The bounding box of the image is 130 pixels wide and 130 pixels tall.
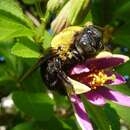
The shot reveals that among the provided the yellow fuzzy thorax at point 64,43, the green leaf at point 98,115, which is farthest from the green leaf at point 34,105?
the yellow fuzzy thorax at point 64,43

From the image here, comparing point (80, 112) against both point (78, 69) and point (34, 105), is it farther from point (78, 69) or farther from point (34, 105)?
point (34, 105)

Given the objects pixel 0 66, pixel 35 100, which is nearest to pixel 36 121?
pixel 35 100

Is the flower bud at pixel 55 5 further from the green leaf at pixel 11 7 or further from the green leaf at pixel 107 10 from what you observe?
the green leaf at pixel 107 10

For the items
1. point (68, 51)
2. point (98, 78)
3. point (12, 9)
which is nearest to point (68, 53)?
point (68, 51)

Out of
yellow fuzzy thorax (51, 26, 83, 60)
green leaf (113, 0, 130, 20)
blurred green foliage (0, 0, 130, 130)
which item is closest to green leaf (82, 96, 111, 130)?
blurred green foliage (0, 0, 130, 130)

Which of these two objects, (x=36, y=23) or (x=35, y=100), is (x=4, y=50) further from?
(x=35, y=100)

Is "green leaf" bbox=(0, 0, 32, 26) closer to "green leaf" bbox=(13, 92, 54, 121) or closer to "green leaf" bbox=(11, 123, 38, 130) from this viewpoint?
"green leaf" bbox=(13, 92, 54, 121)
